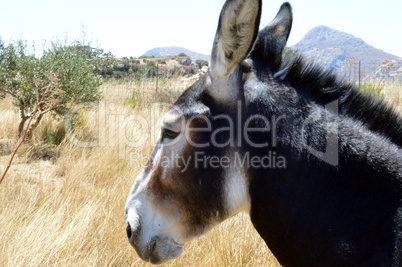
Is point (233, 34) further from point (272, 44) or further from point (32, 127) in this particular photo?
point (32, 127)

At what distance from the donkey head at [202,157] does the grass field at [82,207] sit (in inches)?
61.5

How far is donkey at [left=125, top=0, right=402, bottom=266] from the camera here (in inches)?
65.0

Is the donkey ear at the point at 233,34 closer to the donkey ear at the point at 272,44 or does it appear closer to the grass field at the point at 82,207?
the donkey ear at the point at 272,44

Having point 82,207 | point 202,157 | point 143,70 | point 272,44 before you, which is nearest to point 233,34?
point 272,44

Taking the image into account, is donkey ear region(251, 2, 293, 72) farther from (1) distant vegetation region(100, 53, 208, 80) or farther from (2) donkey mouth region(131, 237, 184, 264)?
(1) distant vegetation region(100, 53, 208, 80)

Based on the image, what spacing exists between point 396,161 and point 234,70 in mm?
805

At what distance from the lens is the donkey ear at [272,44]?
1.97 meters

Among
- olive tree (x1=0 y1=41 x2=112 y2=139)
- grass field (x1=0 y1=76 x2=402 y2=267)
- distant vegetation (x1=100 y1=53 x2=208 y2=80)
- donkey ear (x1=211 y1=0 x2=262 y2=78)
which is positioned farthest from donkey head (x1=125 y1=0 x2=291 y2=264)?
olive tree (x1=0 y1=41 x2=112 y2=139)

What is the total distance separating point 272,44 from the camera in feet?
6.57

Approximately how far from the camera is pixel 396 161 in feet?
5.63

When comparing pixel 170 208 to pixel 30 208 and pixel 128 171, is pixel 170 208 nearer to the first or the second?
pixel 30 208

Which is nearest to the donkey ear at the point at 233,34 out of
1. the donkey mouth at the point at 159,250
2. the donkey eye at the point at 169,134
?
the donkey eye at the point at 169,134

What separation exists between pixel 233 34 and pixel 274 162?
0.59m

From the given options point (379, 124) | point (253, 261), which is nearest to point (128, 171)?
point (253, 261)
